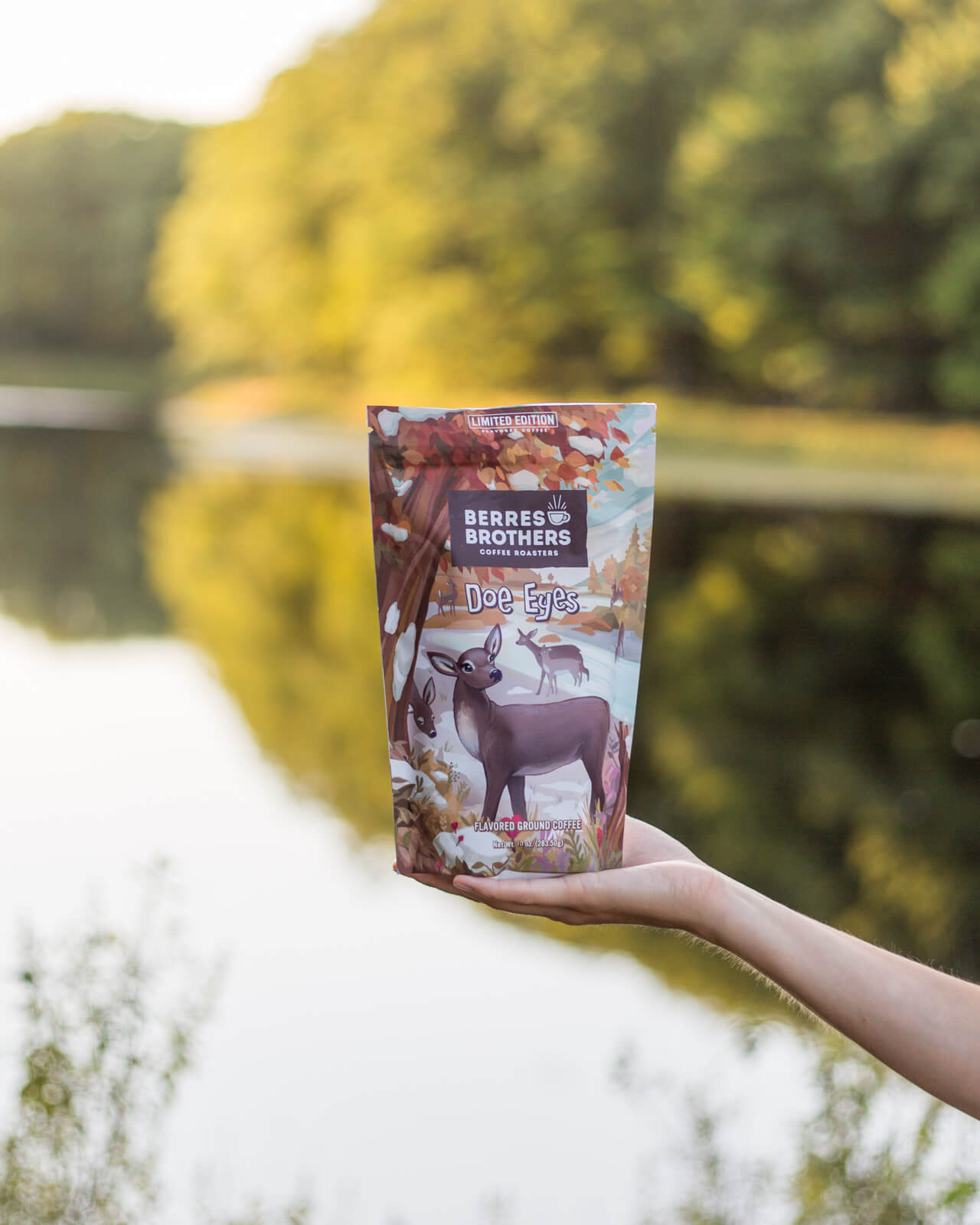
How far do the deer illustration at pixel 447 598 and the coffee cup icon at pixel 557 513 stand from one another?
0.41ft

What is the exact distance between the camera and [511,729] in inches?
56.1

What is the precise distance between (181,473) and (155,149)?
1719 inches

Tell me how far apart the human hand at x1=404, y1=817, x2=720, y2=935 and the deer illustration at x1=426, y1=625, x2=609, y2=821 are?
8cm

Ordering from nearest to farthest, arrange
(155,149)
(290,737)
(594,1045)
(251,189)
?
(594,1045), (290,737), (251,189), (155,149)

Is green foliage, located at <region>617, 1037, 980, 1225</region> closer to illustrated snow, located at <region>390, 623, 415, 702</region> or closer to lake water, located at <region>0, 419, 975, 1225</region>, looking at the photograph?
lake water, located at <region>0, 419, 975, 1225</region>

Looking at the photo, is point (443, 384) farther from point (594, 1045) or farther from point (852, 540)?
point (594, 1045)

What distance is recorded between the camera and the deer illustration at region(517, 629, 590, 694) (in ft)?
4.63

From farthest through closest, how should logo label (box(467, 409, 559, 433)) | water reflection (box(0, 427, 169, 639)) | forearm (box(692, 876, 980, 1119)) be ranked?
water reflection (box(0, 427, 169, 639)), logo label (box(467, 409, 559, 433)), forearm (box(692, 876, 980, 1119))

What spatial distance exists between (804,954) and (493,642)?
1.43 feet

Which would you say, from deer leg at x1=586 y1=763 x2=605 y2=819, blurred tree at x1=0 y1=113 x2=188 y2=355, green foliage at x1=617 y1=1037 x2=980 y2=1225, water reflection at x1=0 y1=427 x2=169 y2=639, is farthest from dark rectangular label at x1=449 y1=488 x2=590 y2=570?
blurred tree at x1=0 y1=113 x2=188 y2=355

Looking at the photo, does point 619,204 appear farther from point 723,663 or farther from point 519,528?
point 519,528

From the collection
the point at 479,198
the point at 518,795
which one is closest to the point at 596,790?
the point at 518,795

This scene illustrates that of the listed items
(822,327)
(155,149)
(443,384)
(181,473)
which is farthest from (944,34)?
(155,149)

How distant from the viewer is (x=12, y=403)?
37.6 m
